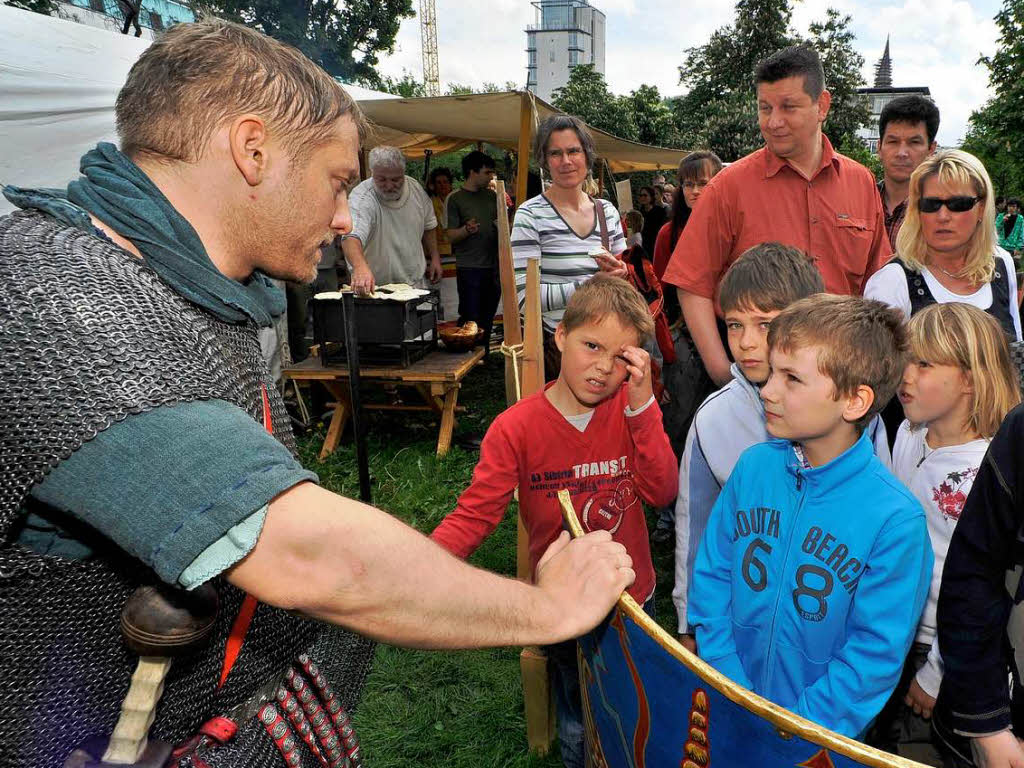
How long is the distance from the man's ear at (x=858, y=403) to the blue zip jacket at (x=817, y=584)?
0.06 m

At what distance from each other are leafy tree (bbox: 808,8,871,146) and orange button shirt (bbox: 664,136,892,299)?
26.9 meters

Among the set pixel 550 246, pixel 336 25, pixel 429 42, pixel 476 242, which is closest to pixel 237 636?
pixel 550 246

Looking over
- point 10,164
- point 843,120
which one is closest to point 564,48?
point 843,120

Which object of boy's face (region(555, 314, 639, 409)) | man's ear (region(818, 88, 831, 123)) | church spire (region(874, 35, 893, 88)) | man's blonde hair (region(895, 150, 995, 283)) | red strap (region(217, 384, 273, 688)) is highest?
church spire (region(874, 35, 893, 88))

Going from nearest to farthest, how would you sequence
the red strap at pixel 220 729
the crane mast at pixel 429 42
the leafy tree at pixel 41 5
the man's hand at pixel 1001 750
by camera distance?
the red strap at pixel 220 729 < the man's hand at pixel 1001 750 < the leafy tree at pixel 41 5 < the crane mast at pixel 429 42

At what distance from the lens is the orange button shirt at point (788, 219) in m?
3.06

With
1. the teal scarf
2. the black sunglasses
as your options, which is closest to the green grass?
the black sunglasses

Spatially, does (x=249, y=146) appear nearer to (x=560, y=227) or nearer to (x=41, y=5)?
(x=560, y=227)

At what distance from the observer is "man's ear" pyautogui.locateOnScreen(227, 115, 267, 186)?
3.66 feet

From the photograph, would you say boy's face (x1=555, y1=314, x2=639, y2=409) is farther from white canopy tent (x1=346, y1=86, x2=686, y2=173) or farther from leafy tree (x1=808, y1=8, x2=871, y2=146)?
leafy tree (x1=808, y1=8, x2=871, y2=146)

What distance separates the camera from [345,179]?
1.27 metres

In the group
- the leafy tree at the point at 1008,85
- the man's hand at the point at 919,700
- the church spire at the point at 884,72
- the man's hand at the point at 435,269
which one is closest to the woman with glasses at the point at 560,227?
the man's hand at the point at 919,700

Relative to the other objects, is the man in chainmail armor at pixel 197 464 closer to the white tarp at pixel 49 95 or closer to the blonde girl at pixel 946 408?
the blonde girl at pixel 946 408

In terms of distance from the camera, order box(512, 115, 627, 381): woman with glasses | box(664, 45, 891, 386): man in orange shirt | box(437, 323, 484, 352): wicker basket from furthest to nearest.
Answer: box(437, 323, 484, 352): wicker basket < box(512, 115, 627, 381): woman with glasses < box(664, 45, 891, 386): man in orange shirt
